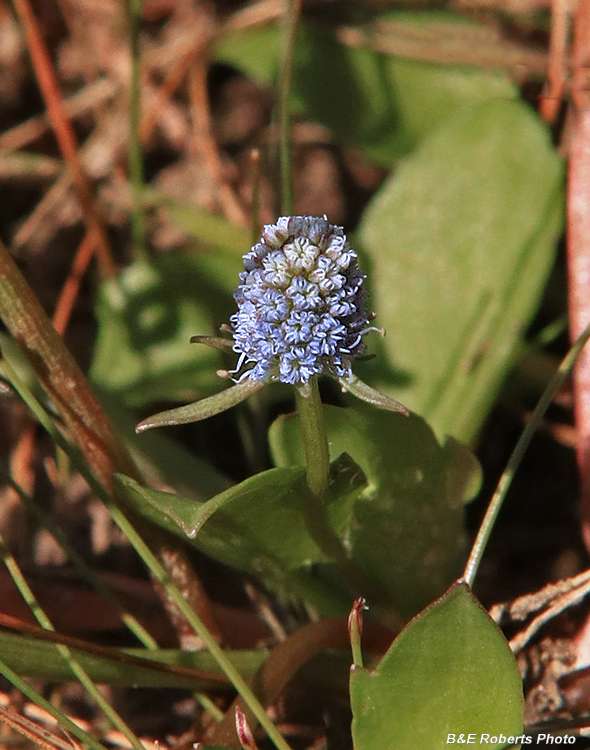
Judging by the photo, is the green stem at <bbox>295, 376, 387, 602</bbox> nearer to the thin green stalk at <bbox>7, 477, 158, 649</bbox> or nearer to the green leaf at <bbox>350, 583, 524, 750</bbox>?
the green leaf at <bbox>350, 583, 524, 750</bbox>

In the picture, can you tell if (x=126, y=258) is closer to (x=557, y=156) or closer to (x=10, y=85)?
(x=10, y=85)

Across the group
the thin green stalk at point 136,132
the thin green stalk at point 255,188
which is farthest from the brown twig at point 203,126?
the thin green stalk at point 255,188

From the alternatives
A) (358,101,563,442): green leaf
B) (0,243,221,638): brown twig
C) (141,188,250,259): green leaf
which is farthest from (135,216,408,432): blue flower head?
(141,188,250,259): green leaf

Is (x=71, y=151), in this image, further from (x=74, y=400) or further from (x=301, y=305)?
(x=301, y=305)

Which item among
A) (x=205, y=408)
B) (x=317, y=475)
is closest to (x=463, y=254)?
(x=317, y=475)

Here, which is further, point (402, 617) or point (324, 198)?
point (324, 198)

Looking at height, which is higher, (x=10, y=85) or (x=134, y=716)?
(x=10, y=85)

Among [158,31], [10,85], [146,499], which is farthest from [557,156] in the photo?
[10,85]

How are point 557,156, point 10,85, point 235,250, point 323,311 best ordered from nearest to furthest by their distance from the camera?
point 323,311, point 557,156, point 235,250, point 10,85
